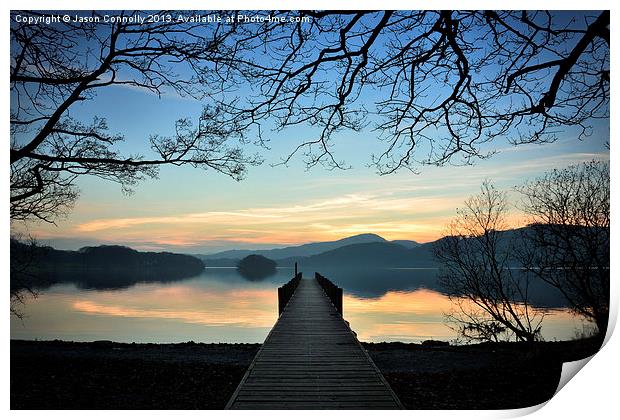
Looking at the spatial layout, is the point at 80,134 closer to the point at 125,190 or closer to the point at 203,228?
the point at 125,190

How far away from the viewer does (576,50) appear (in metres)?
4.66

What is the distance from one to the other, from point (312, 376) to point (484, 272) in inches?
164

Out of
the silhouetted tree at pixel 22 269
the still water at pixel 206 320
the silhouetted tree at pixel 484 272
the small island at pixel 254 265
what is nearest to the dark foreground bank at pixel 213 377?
the silhouetted tree at pixel 484 272

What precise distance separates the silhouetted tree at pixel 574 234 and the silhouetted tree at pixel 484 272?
77 cm

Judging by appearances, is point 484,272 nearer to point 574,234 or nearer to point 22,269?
point 574,234

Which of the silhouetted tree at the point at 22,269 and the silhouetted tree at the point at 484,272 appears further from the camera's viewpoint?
the silhouetted tree at the point at 484,272

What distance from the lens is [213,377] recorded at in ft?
23.0

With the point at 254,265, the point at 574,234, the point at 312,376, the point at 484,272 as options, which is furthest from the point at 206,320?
the point at 254,265

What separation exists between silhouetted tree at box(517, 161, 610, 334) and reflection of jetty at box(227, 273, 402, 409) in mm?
2899

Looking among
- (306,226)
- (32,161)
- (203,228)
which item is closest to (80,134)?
(32,161)

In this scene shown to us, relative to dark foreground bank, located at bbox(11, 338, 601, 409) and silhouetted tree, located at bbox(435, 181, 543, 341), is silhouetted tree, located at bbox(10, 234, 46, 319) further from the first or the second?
silhouetted tree, located at bbox(435, 181, 543, 341)

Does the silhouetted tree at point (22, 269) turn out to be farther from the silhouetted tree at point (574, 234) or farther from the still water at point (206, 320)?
the silhouetted tree at point (574, 234)

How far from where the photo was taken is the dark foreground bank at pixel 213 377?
5.38 meters
